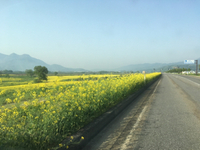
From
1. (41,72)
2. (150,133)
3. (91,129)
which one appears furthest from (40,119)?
(41,72)

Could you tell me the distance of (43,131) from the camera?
11.6ft

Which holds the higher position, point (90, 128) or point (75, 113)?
point (75, 113)

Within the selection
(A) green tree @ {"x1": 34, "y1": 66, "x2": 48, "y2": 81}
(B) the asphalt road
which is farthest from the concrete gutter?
(A) green tree @ {"x1": 34, "y1": 66, "x2": 48, "y2": 81}

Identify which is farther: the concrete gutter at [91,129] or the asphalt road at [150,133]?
the asphalt road at [150,133]

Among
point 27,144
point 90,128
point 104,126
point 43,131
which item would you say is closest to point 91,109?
point 104,126

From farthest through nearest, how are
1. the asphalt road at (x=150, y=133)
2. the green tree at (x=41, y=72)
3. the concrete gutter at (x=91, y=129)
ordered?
the green tree at (x=41, y=72)
the asphalt road at (x=150, y=133)
the concrete gutter at (x=91, y=129)

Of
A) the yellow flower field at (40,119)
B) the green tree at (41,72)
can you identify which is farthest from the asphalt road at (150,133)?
the green tree at (41,72)

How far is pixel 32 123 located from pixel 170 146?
127 inches

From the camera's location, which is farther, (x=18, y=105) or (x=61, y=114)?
(x=61, y=114)

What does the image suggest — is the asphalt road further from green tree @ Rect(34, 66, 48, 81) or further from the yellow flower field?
green tree @ Rect(34, 66, 48, 81)

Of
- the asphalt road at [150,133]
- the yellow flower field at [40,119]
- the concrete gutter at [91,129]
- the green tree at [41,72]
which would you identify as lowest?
the asphalt road at [150,133]

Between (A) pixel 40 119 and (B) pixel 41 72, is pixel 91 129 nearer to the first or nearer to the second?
(A) pixel 40 119

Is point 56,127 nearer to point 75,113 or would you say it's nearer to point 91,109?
point 75,113

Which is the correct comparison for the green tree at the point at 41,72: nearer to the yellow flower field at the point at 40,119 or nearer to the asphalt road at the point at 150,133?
the yellow flower field at the point at 40,119
